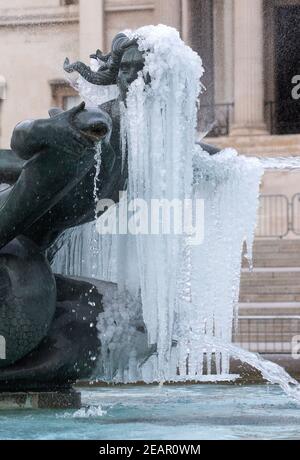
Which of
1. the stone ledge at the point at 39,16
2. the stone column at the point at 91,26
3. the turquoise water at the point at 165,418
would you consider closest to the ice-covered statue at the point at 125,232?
the turquoise water at the point at 165,418

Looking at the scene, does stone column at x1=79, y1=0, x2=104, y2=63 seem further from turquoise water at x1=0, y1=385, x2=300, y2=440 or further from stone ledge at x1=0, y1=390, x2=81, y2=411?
stone ledge at x1=0, y1=390, x2=81, y2=411

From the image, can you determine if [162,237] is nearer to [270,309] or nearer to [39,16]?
[270,309]

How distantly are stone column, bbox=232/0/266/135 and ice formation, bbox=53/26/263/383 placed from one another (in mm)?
26532

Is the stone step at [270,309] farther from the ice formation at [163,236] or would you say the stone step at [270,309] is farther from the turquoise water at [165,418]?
the ice formation at [163,236]

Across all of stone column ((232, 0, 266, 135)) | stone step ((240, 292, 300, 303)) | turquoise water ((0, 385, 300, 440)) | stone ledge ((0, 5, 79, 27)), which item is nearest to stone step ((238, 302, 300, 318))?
stone step ((240, 292, 300, 303))

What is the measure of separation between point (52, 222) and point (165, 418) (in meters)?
1.36

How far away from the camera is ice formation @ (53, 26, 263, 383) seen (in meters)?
8.55

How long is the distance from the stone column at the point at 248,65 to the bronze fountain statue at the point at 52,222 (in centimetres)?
2715

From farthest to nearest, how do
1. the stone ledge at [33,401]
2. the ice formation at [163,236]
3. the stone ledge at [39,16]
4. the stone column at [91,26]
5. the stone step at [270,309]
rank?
the stone ledge at [39,16] → the stone column at [91,26] → the stone step at [270,309] → the ice formation at [163,236] → the stone ledge at [33,401]

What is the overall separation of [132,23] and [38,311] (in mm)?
34187

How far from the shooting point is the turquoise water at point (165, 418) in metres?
7.01

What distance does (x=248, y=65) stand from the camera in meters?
36.4

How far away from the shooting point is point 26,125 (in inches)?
305
